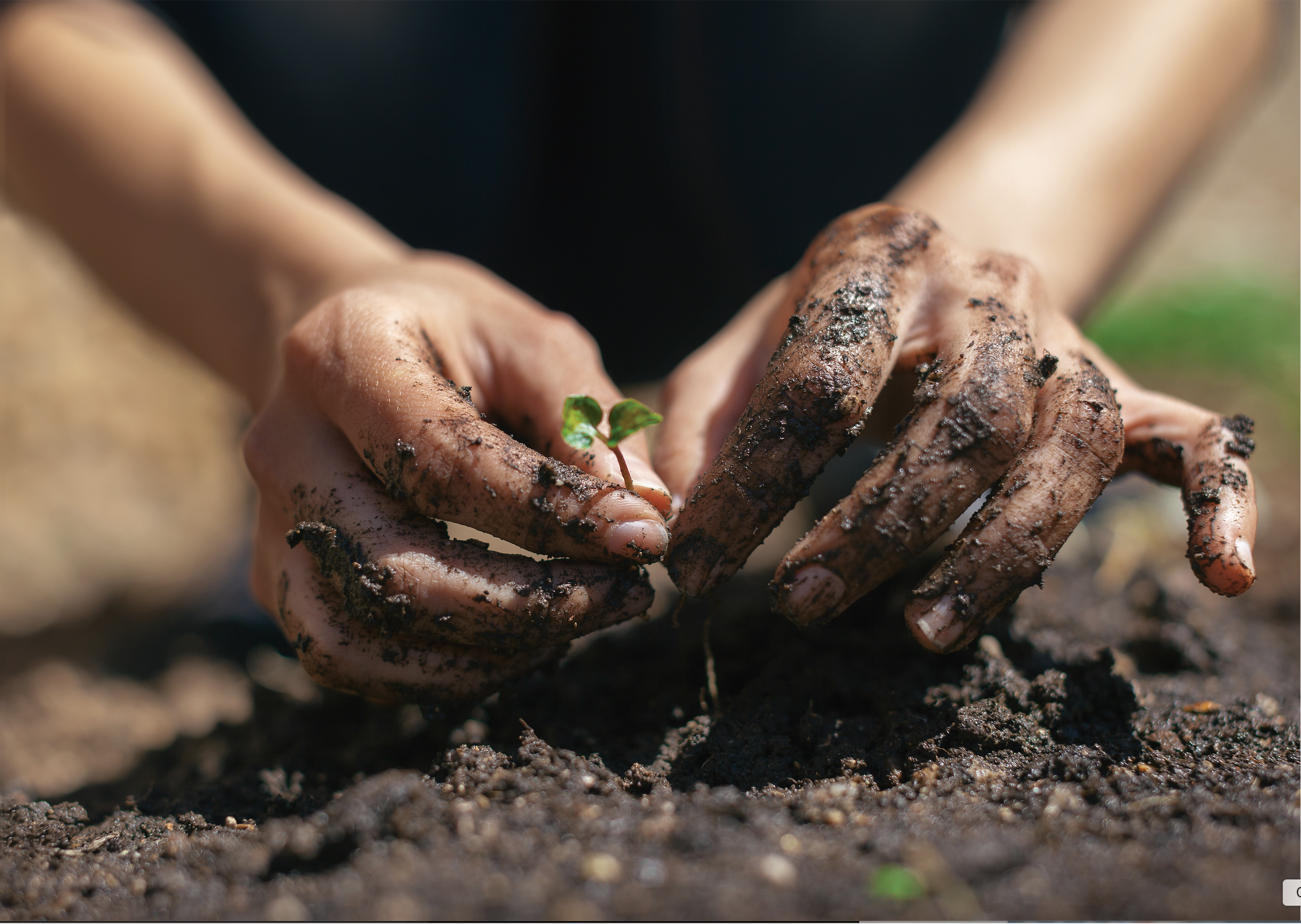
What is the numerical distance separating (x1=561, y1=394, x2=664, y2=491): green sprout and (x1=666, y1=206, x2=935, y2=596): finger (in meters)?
0.15

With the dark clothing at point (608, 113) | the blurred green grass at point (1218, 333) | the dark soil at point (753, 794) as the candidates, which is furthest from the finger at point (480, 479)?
the blurred green grass at point (1218, 333)

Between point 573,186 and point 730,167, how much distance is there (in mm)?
760

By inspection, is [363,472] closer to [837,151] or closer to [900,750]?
[900,750]

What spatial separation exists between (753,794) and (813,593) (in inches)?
15.3

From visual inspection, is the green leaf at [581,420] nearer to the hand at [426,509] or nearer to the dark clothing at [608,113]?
the hand at [426,509]

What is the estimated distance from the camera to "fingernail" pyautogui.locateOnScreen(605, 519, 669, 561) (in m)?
1.38

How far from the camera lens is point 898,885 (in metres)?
Result: 1.04

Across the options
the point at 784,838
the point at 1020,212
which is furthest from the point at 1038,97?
the point at 784,838

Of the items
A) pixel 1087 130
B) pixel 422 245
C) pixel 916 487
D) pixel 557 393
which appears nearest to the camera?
pixel 916 487

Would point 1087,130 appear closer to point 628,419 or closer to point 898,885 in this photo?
point 628,419

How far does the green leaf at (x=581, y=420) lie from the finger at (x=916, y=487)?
0.44 m

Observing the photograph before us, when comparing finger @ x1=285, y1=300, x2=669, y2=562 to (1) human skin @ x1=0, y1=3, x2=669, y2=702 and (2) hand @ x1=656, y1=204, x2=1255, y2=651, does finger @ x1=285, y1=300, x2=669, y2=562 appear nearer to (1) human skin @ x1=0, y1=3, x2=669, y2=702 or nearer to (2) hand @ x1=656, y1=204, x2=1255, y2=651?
(1) human skin @ x1=0, y1=3, x2=669, y2=702

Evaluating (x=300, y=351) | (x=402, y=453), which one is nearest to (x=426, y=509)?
(x=402, y=453)

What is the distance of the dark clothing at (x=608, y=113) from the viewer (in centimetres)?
322
